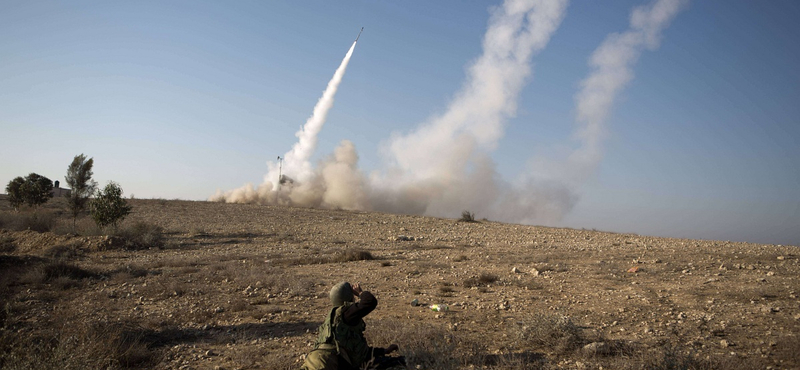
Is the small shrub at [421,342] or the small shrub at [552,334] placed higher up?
the small shrub at [552,334]

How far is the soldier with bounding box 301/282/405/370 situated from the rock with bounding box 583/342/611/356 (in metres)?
2.15

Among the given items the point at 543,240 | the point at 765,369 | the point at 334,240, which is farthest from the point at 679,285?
the point at 334,240

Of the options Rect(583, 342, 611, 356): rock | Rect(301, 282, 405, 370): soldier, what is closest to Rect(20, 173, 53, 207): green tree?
Rect(301, 282, 405, 370): soldier

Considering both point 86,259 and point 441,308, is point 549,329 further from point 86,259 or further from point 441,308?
point 86,259

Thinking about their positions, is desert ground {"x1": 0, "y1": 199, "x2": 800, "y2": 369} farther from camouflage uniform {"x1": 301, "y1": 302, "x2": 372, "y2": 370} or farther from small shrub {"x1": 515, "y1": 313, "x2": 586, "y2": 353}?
camouflage uniform {"x1": 301, "y1": 302, "x2": 372, "y2": 370}

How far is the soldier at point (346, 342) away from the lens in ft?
14.3

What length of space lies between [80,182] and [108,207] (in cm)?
777

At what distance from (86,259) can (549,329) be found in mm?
14237

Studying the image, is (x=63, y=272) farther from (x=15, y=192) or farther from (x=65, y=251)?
(x=15, y=192)

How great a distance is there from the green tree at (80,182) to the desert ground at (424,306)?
892 cm

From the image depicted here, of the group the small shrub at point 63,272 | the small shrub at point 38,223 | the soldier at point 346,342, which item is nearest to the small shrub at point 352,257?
the small shrub at point 63,272

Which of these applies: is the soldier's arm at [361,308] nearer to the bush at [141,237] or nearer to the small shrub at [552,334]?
the small shrub at [552,334]

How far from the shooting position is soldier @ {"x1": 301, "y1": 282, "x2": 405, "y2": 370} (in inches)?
172

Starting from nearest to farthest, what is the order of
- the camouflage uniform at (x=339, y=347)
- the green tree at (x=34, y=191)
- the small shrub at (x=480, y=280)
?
1. the camouflage uniform at (x=339, y=347)
2. the small shrub at (x=480, y=280)
3. the green tree at (x=34, y=191)
